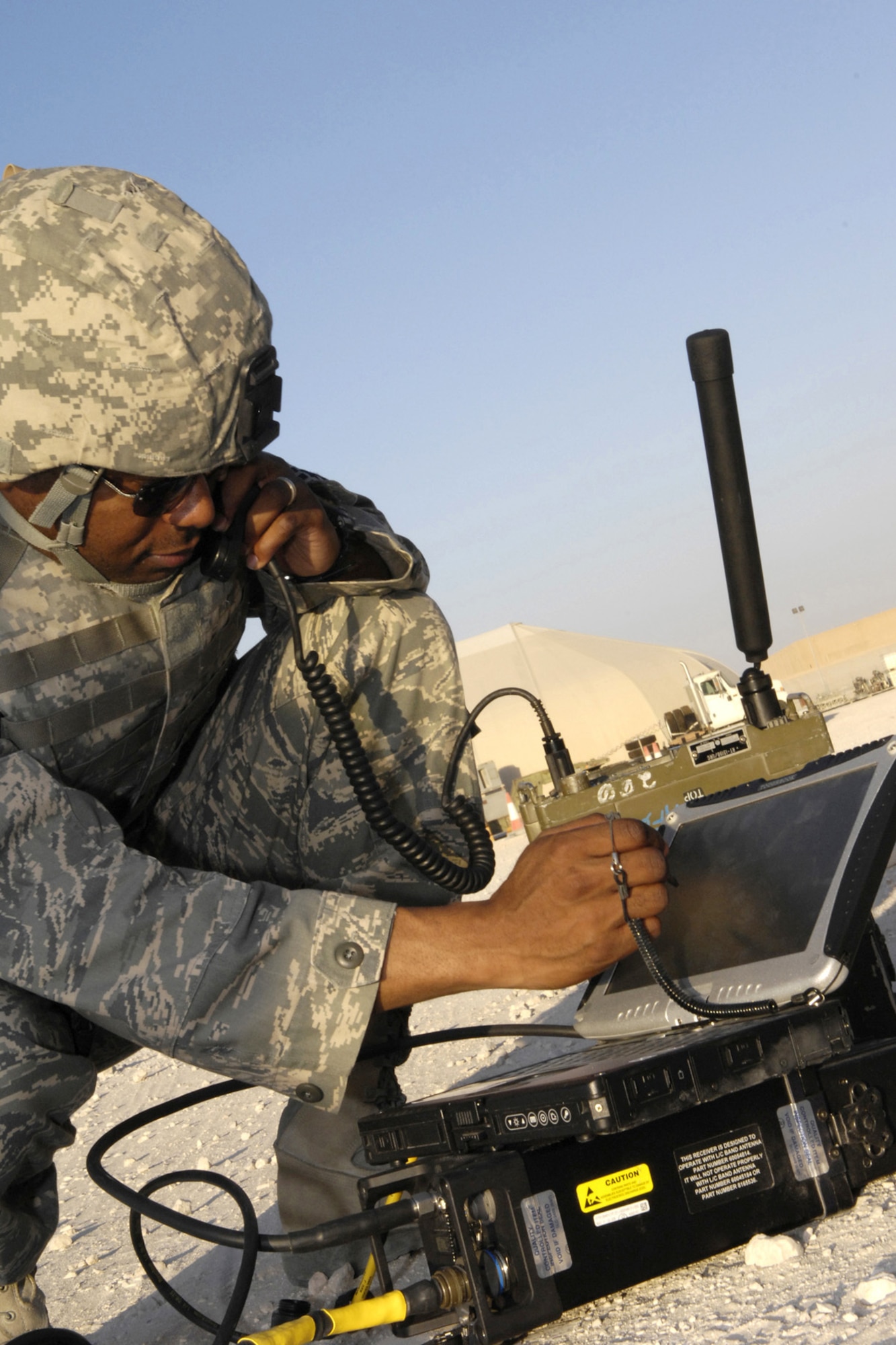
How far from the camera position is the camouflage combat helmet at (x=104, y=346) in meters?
1.75

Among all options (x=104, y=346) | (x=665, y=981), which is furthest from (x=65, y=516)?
(x=665, y=981)

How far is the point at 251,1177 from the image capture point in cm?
256

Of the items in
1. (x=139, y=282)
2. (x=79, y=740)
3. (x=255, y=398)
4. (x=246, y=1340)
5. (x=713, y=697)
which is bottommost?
(x=246, y=1340)

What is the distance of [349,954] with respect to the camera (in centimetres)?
153

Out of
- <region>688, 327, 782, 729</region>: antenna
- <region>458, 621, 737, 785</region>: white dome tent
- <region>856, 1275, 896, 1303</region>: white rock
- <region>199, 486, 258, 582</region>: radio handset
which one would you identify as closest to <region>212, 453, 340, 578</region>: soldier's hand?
<region>199, 486, 258, 582</region>: radio handset

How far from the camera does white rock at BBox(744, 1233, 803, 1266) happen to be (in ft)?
4.38

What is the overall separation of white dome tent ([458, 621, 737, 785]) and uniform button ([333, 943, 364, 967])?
93.3 ft

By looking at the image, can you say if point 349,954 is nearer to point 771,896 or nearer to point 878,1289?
point 771,896

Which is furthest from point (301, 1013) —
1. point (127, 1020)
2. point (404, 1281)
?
point (404, 1281)

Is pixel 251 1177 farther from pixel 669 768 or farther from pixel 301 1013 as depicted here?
pixel 669 768

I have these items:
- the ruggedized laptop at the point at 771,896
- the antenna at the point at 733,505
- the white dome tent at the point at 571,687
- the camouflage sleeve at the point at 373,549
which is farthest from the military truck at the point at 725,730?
the white dome tent at the point at 571,687

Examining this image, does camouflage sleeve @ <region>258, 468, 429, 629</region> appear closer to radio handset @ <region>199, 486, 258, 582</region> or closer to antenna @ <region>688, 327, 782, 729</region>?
radio handset @ <region>199, 486, 258, 582</region>

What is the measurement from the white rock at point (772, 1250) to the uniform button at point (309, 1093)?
57cm

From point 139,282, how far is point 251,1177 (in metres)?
1.83
